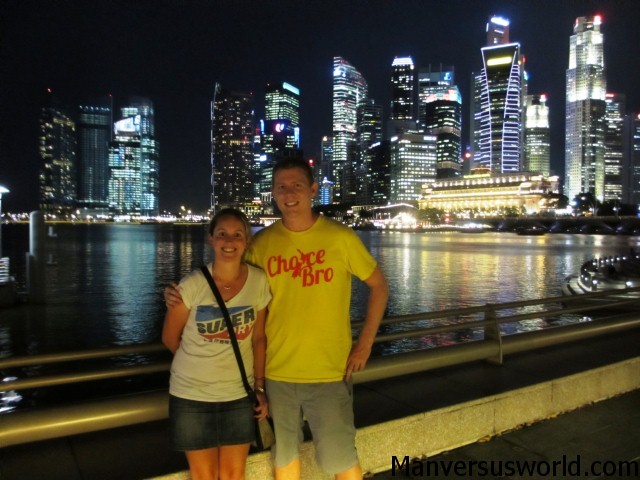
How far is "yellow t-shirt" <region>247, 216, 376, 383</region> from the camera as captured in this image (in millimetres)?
2838

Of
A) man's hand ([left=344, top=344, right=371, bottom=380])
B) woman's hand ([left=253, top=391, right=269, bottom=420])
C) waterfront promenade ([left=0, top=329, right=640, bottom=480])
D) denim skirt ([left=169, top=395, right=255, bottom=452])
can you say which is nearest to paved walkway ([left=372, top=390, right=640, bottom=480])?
waterfront promenade ([left=0, top=329, right=640, bottom=480])

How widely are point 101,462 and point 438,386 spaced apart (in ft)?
9.23

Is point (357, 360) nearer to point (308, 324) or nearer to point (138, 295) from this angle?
point (308, 324)

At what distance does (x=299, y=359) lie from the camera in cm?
285

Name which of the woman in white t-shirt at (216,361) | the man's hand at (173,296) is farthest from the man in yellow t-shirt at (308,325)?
the man's hand at (173,296)

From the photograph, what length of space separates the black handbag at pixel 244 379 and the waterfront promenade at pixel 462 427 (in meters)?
0.56

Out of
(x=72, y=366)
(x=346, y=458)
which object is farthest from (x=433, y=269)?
(x=346, y=458)

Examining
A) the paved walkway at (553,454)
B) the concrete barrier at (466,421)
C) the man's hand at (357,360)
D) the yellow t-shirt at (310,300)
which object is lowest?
the paved walkway at (553,454)

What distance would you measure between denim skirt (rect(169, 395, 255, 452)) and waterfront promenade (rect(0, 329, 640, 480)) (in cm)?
54

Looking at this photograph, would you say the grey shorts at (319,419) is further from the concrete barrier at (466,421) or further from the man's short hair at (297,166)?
the man's short hair at (297,166)

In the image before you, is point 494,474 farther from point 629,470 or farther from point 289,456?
point 289,456

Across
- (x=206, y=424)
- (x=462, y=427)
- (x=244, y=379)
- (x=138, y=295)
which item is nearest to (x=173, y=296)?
(x=244, y=379)

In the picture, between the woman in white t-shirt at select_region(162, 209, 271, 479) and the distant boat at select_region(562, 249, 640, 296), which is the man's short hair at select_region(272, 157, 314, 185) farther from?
the distant boat at select_region(562, 249, 640, 296)

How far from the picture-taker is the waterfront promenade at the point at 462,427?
3186mm
